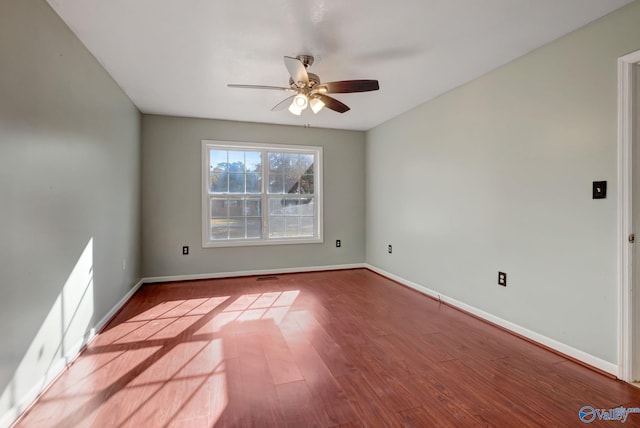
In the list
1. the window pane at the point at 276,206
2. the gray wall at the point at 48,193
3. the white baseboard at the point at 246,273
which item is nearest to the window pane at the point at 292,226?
the window pane at the point at 276,206

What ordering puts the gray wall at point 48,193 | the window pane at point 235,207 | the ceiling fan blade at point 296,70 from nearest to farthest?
the gray wall at point 48,193 < the ceiling fan blade at point 296,70 < the window pane at point 235,207

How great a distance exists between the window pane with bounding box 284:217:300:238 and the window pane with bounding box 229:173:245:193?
0.86m

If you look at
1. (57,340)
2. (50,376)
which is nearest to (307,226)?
(57,340)

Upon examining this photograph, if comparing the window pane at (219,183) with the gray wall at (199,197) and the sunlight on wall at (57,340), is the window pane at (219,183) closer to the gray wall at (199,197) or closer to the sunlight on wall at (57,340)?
the gray wall at (199,197)

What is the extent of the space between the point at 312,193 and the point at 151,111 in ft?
8.44

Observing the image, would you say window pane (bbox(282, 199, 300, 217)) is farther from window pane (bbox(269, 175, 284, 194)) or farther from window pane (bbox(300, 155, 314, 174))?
window pane (bbox(300, 155, 314, 174))

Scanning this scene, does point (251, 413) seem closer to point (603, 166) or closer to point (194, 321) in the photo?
point (194, 321)

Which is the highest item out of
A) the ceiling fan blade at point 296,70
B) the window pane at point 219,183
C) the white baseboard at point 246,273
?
the ceiling fan blade at point 296,70

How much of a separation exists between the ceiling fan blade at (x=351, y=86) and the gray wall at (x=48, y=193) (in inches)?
71.9

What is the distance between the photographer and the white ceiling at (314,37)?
1.95 m

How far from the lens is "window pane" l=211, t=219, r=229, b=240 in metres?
4.55

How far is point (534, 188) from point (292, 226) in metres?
3.34

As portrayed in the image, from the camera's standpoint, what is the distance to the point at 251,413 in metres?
1.64

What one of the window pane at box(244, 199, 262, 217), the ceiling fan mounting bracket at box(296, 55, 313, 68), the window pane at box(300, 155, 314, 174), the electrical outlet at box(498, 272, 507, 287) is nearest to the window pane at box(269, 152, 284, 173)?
the window pane at box(300, 155, 314, 174)
